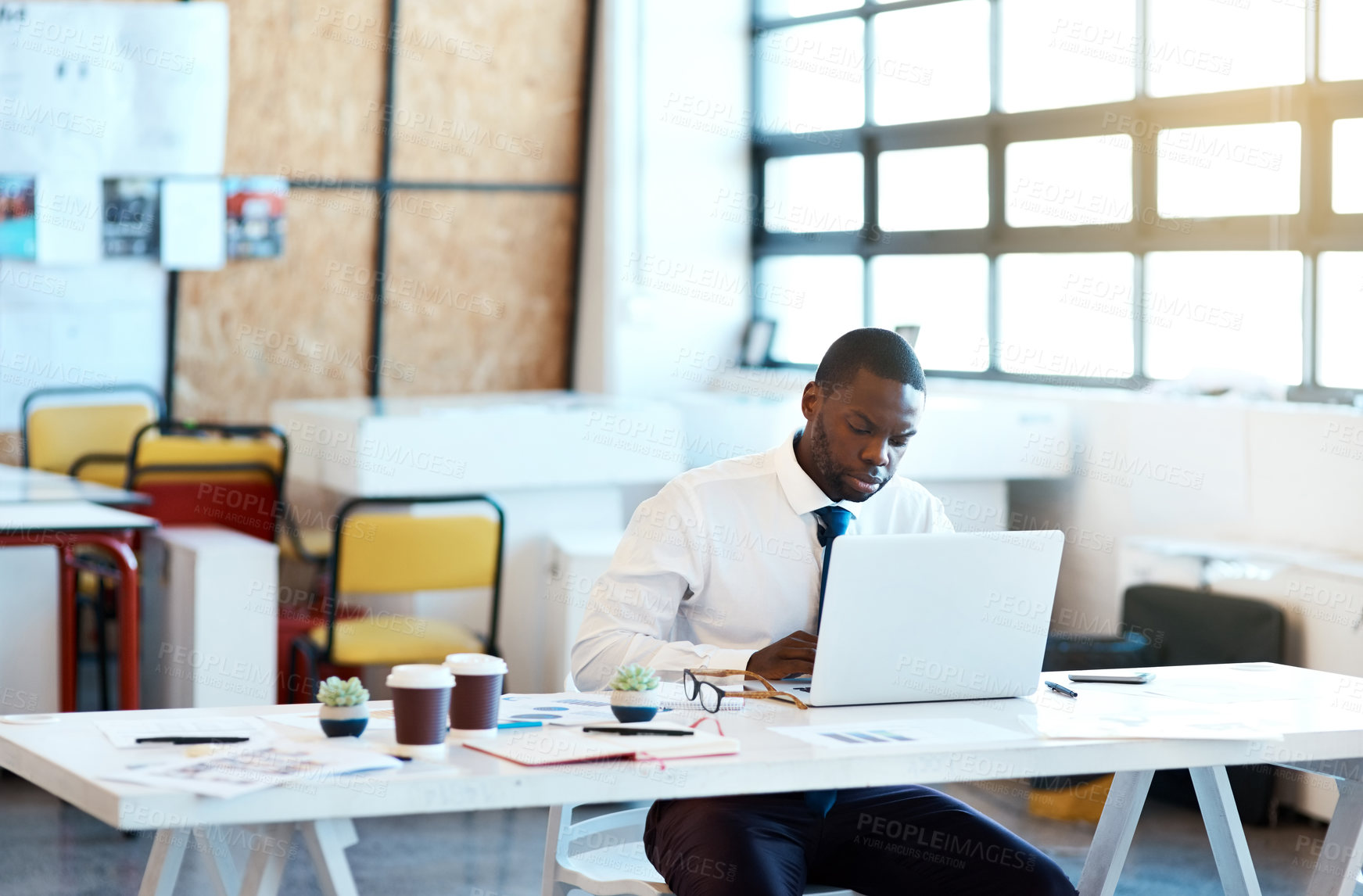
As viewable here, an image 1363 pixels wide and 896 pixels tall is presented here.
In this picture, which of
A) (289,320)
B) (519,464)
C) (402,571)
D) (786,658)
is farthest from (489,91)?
(786,658)

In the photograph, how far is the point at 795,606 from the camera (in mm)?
2498

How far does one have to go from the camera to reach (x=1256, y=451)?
14.4 feet

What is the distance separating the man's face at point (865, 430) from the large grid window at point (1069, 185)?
181 centimetres

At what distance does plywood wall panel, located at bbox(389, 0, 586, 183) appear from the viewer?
6395 millimetres

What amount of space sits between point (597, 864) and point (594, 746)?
0.47 meters

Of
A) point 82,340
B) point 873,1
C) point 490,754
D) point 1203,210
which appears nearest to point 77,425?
point 82,340

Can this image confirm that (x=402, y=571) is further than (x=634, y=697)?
Yes

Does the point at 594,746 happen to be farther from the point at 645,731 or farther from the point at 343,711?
the point at 343,711

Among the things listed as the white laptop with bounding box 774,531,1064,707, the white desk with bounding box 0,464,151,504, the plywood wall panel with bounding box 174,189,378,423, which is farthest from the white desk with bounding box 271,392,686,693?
the white laptop with bounding box 774,531,1064,707

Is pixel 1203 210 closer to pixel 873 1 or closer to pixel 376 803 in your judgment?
pixel 873 1

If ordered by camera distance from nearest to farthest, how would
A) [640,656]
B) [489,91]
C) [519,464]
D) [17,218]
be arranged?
[640,656]
[519,464]
[17,218]
[489,91]

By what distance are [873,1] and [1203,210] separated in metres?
1.74

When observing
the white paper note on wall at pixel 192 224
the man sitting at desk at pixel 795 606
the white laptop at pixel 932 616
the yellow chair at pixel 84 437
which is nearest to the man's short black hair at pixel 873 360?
the man sitting at desk at pixel 795 606

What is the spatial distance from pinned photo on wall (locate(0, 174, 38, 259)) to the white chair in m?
4.18
